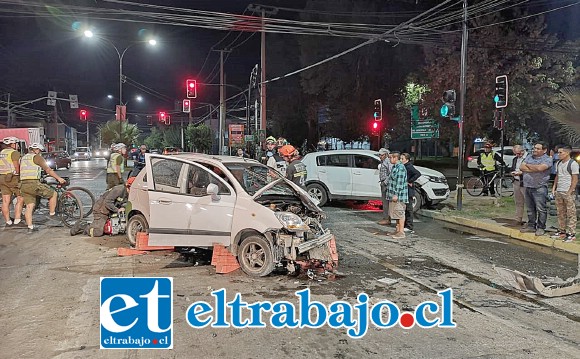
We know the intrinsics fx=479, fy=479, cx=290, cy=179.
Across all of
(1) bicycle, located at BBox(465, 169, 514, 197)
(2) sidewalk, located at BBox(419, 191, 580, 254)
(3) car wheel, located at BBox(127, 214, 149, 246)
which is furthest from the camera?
(1) bicycle, located at BBox(465, 169, 514, 197)

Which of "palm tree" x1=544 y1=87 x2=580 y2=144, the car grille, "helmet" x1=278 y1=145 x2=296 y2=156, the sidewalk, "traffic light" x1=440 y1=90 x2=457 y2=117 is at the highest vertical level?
"traffic light" x1=440 y1=90 x2=457 y2=117

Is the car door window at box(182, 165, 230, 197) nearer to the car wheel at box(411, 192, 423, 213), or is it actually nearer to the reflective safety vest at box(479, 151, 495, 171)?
the car wheel at box(411, 192, 423, 213)

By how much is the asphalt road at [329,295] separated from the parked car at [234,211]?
1.17ft

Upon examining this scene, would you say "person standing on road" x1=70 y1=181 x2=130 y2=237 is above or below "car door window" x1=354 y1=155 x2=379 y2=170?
below

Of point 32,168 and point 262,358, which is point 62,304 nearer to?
point 262,358

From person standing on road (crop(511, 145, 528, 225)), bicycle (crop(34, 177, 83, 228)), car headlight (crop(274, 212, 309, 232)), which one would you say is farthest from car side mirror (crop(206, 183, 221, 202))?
person standing on road (crop(511, 145, 528, 225))

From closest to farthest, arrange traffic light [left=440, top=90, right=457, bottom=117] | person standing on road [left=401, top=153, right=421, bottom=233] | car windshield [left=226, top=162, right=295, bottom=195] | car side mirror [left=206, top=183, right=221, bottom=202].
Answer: car side mirror [left=206, top=183, right=221, bottom=202] → car windshield [left=226, top=162, right=295, bottom=195] → person standing on road [left=401, top=153, right=421, bottom=233] → traffic light [left=440, top=90, right=457, bottom=117]

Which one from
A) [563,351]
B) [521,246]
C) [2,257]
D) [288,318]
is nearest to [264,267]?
[288,318]

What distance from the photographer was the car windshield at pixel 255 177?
6.95 metres

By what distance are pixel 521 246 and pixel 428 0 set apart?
22.7 m

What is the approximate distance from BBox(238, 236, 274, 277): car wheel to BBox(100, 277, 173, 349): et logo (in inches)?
78.1

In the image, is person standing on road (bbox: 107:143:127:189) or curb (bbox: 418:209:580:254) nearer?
curb (bbox: 418:209:580:254)

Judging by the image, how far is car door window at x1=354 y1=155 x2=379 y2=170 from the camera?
1335 centimetres

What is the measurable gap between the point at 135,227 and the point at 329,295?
397cm
